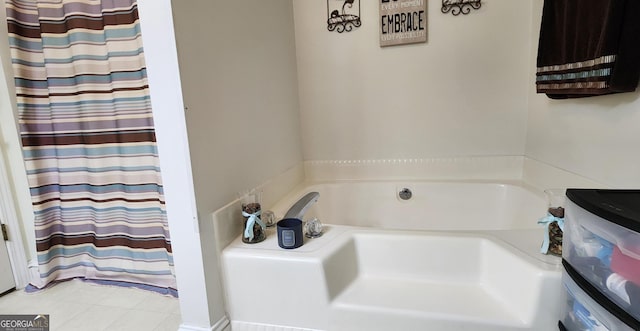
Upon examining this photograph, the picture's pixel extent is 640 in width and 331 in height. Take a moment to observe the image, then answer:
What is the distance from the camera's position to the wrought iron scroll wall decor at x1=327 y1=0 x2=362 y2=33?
6.33ft

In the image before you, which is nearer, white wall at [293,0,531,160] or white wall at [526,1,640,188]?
white wall at [526,1,640,188]

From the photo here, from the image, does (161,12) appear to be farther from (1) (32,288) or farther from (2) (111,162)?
(1) (32,288)

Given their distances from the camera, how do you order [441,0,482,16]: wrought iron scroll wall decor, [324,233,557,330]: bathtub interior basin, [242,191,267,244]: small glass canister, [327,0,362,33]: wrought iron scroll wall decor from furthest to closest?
[327,0,362,33]: wrought iron scroll wall decor → [441,0,482,16]: wrought iron scroll wall decor → [242,191,267,244]: small glass canister → [324,233,557,330]: bathtub interior basin

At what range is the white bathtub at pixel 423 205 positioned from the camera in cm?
183

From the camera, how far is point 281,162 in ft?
5.93

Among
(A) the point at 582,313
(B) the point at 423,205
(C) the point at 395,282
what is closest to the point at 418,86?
(B) the point at 423,205

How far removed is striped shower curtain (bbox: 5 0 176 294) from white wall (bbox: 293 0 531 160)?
1004 millimetres

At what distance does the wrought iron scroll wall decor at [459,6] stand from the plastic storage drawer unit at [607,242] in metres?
1.41

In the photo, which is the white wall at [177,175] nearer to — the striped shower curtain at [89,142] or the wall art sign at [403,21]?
the striped shower curtain at [89,142]

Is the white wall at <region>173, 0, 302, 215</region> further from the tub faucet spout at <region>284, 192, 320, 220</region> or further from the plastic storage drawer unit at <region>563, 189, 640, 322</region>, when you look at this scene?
the plastic storage drawer unit at <region>563, 189, 640, 322</region>

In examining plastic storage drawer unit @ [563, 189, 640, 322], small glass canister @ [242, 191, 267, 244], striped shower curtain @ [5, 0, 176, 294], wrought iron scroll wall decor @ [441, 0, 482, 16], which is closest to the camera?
plastic storage drawer unit @ [563, 189, 640, 322]

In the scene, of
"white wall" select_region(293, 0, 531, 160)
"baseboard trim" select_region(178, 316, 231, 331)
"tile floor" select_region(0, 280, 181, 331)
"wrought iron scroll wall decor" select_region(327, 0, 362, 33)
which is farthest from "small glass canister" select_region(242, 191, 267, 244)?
"wrought iron scroll wall decor" select_region(327, 0, 362, 33)

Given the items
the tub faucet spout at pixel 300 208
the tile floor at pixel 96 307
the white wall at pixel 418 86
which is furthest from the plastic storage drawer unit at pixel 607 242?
the tile floor at pixel 96 307

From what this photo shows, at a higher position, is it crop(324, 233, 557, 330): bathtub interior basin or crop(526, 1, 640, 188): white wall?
crop(526, 1, 640, 188): white wall
